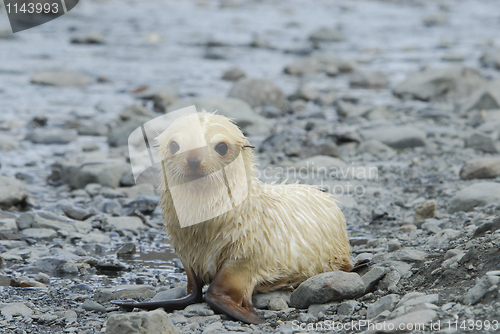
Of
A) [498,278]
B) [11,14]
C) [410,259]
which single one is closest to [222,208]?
[410,259]

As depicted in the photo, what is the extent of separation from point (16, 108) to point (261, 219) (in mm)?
9090

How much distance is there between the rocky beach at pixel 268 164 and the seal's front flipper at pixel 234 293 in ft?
0.28

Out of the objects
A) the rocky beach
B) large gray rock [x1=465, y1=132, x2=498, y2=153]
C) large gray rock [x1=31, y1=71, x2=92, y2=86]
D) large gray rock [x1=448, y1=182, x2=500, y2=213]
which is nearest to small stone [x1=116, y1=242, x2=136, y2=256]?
the rocky beach

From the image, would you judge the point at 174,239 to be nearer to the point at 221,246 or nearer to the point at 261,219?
the point at 221,246

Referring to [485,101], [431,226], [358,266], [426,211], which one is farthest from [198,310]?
[485,101]

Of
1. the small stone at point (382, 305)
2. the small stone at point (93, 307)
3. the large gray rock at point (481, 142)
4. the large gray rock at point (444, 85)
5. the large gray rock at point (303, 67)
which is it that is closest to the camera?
the small stone at point (382, 305)

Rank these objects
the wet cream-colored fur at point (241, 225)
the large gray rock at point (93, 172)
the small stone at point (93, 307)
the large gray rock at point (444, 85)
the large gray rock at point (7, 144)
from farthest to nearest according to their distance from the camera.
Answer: the large gray rock at point (444, 85) → the large gray rock at point (7, 144) → the large gray rock at point (93, 172) → the small stone at point (93, 307) → the wet cream-colored fur at point (241, 225)

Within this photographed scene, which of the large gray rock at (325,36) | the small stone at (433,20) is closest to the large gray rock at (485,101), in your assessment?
the large gray rock at (325,36)

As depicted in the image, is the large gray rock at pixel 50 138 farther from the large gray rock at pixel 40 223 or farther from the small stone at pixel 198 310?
the small stone at pixel 198 310

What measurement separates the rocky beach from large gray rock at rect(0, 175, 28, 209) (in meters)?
0.03

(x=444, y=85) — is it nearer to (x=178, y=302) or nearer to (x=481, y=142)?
(x=481, y=142)

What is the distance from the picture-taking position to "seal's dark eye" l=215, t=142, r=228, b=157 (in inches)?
160

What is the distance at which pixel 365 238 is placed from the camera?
600 centimetres

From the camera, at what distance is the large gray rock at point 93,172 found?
7.93 meters
